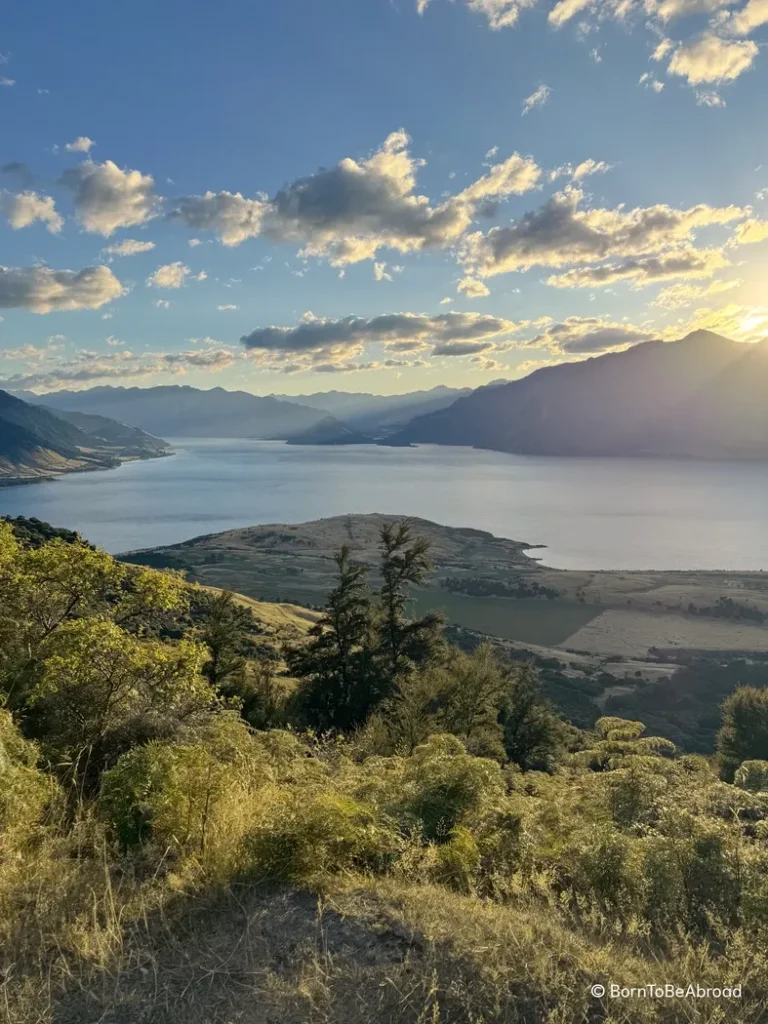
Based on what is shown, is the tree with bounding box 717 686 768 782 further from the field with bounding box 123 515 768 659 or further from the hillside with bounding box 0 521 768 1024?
the field with bounding box 123 515 768 659

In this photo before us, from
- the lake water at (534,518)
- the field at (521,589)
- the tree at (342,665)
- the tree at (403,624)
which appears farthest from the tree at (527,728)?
the lake water at (534,518)

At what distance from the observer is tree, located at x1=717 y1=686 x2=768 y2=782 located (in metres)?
29.2

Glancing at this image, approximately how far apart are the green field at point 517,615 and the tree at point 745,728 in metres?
46.0

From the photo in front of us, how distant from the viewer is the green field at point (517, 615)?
8325 cm

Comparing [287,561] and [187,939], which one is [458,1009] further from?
[287,561]

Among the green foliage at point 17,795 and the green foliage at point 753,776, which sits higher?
the green foliage at point 17,795

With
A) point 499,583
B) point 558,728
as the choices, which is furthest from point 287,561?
point 558,728

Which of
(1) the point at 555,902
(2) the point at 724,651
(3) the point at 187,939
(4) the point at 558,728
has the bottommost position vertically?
(2) the point at 724,651

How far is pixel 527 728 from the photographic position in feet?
91.7

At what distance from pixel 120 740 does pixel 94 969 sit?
141 inches

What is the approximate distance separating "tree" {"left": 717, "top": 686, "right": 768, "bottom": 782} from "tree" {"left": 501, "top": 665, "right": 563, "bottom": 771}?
790 centimetres

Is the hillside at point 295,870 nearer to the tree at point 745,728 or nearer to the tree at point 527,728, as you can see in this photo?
the tree at point 527,728

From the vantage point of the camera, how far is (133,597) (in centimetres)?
816

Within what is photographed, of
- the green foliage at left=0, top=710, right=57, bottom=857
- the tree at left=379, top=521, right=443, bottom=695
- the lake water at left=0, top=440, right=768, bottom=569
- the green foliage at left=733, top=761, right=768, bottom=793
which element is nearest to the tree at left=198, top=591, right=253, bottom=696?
the tree at left=379, top=521, right=443, bottom=695
